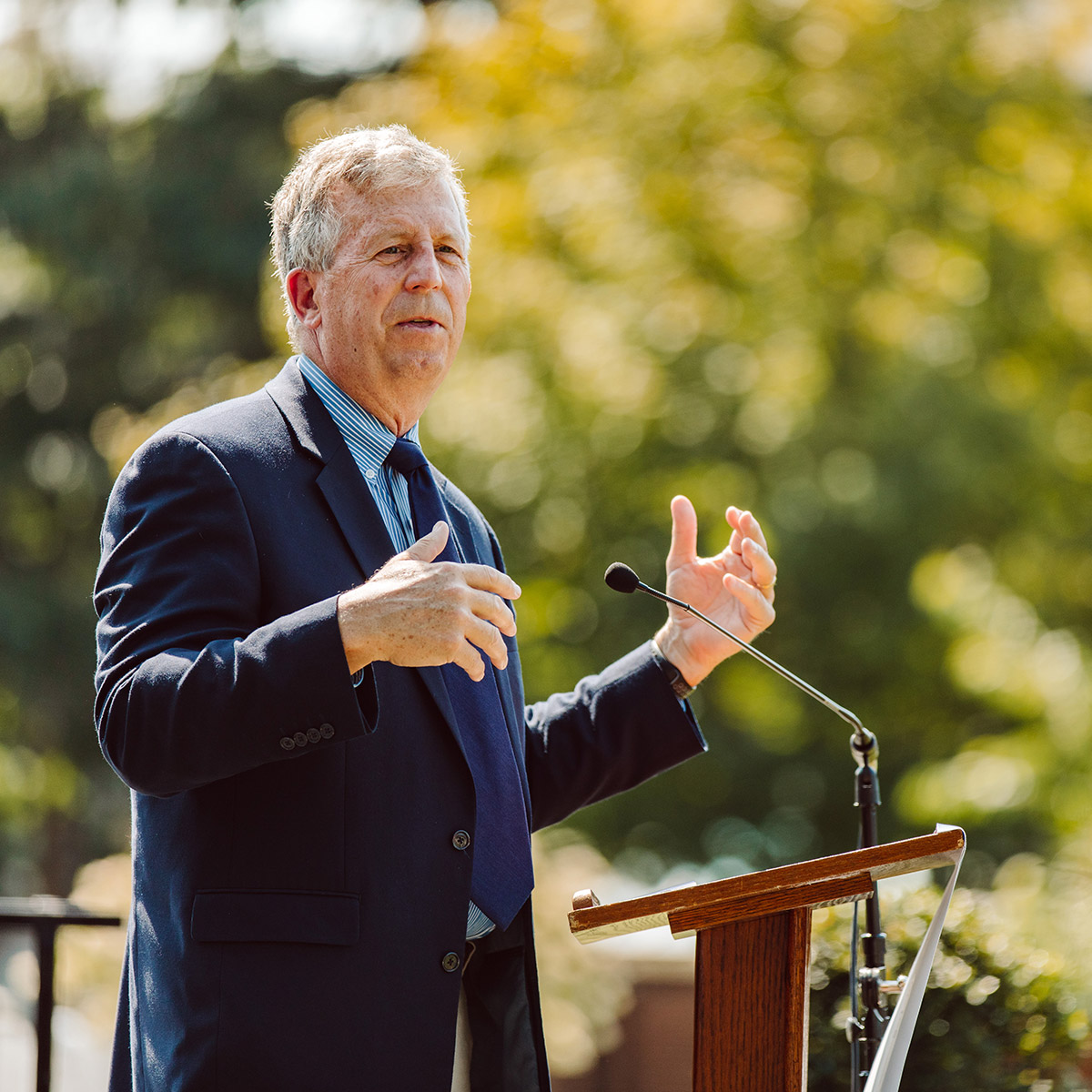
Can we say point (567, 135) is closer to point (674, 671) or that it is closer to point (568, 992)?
point (568, 992)

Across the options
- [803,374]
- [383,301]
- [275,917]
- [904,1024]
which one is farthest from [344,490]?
[803,374]

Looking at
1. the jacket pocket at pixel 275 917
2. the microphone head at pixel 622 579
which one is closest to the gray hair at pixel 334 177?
the microphone head at pixel 622 579

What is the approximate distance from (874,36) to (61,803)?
940cm

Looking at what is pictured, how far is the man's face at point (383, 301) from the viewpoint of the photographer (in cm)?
203

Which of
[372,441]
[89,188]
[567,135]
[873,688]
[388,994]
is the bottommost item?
[388,994]

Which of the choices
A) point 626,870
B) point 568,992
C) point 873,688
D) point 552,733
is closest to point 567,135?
point 873,688

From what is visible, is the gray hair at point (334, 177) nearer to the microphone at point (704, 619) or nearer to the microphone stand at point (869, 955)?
the microphone at point (704, 619)

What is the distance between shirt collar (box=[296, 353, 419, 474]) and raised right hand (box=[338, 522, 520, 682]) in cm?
48

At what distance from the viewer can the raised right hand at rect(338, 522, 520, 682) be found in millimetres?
1470

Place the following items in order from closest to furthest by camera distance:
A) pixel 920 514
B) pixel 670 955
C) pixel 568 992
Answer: pixel 568 992 < pixel 670 955 < pixel 920 514

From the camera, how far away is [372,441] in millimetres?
2023

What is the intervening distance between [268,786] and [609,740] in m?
0.73

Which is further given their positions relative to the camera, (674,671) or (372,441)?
(674,671)

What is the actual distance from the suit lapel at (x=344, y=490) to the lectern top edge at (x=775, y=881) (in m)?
0.35
